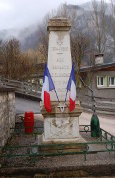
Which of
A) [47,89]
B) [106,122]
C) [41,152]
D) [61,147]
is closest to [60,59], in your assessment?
[47,89]

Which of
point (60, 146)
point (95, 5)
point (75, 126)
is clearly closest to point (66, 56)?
point (75, 126)

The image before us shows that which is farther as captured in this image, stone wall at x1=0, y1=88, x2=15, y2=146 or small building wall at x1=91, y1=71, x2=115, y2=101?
small building wall at x1=91, y1=71, x2=115, y2=101

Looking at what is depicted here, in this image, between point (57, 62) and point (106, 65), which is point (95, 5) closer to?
point (106, 65)

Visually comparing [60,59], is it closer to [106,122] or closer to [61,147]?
[61,147]

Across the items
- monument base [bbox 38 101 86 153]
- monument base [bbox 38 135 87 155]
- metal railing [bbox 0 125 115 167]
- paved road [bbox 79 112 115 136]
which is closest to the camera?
metal railing [bbox 0 125 115 167]

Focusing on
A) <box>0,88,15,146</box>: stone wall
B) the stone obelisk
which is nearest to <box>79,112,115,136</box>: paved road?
the stone obelisk

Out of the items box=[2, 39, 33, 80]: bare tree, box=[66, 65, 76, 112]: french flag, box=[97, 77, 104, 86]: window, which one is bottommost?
box=[66, 65, 76, 112]: french flag

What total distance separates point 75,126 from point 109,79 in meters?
17.0

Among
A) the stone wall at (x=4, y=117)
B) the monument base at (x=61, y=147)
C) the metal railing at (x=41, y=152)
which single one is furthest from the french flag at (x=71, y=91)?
the stone wall at (x=4, y=117)

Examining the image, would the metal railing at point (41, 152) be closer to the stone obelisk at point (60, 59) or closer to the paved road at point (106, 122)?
the stone obelisk at point (60, 59)

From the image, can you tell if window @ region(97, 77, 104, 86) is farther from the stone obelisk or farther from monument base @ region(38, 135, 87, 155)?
monument base @ region(38, 135, 87, 155)

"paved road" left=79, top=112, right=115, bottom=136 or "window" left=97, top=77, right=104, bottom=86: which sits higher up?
"window" left=97, top=77, right=104, bottom=86

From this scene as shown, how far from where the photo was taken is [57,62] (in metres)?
7.05

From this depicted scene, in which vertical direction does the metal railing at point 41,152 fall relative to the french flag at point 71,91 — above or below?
below
